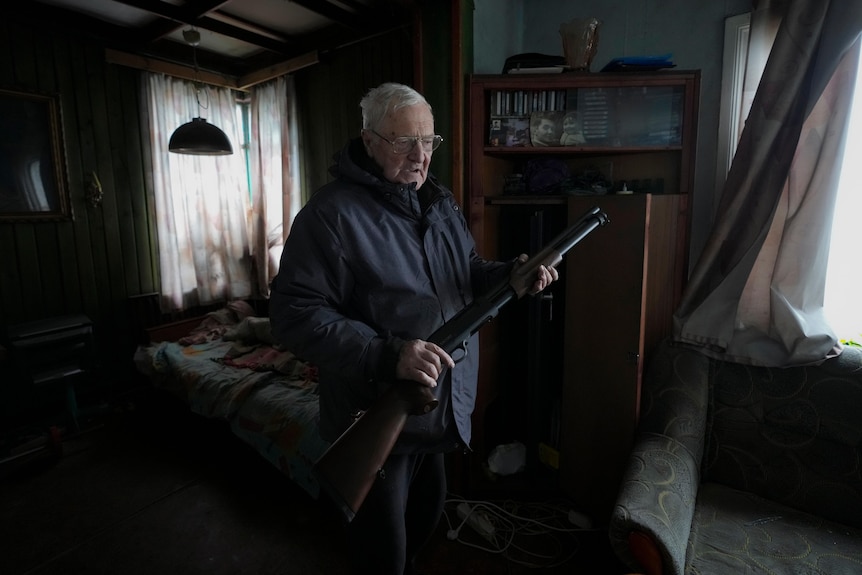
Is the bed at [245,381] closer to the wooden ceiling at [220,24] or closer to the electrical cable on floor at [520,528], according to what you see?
the electrical cable on floor at [520,528]

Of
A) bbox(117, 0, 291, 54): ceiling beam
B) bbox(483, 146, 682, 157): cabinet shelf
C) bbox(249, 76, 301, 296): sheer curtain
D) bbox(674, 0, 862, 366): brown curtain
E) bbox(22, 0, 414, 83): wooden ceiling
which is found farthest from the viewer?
A: bbox(249, 76, 301, 296): sheer curtain

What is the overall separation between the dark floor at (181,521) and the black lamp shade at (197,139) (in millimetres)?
1642

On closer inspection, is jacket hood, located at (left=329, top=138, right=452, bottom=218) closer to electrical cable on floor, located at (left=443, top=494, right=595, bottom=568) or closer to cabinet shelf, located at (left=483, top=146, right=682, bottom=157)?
cabinet shelf, located at (left=483, top=146, right=682, bottom=157)

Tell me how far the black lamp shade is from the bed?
1.12 metres

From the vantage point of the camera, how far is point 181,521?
2.06 metres

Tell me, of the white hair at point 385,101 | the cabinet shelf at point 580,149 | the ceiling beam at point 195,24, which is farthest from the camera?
the ceiling beam at point 195,24

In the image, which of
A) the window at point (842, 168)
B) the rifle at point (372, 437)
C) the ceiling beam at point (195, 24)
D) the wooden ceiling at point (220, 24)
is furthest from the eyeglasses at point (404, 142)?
the ceiling beam at point (195, 24)

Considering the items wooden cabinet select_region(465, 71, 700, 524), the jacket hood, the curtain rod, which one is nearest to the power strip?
wooden cabinet select_region(465, 71, 700, 524)

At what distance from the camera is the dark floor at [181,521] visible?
179 centimetres

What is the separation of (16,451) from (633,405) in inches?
118

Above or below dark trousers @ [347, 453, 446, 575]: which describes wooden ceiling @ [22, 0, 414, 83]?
above

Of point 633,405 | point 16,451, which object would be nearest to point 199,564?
point 16,451

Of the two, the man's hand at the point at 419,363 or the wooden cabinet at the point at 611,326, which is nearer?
the man's hand at the point at 419,363

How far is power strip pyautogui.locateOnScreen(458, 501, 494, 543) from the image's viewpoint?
187 cm
